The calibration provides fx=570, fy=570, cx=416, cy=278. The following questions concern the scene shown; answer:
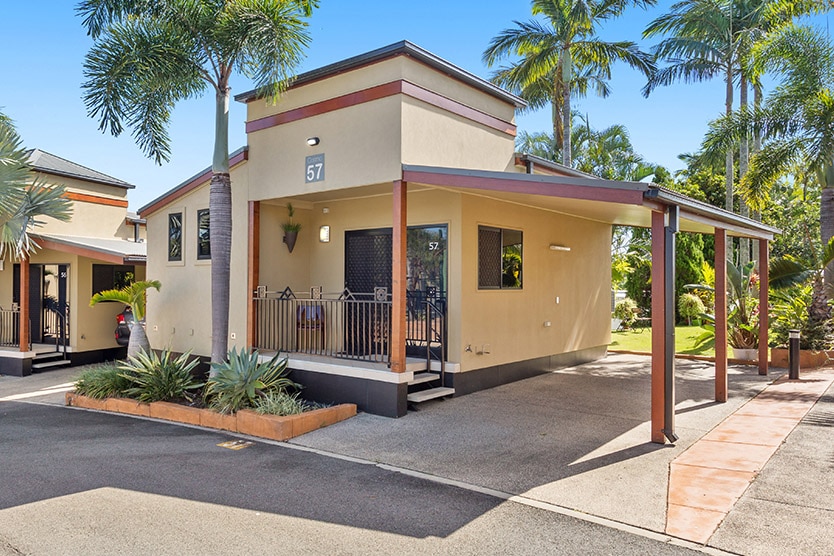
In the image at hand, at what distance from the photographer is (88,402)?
9.32 meters

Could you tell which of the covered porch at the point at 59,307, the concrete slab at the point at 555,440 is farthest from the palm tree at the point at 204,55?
the covered porch at the point at 59,307

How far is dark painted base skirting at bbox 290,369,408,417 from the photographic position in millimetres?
7824

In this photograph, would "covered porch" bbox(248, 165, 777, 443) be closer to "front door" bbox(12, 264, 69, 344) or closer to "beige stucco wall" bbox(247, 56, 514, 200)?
"beige stucco wall" bbox(247, 56, 514, 200)

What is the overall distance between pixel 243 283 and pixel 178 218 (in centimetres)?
267

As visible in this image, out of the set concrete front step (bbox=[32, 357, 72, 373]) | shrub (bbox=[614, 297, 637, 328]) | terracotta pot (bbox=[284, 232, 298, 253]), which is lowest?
concrete front step (bbox=[32, 357, 72, 373])

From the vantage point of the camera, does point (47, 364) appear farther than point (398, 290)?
Yes

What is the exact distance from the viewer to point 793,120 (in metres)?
12.3

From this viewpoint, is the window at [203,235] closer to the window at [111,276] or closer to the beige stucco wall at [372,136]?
the beige stucco wall at [372,136]

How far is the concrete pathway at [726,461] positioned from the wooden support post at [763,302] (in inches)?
68.5

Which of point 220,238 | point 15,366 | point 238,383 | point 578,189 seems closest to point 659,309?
point 578,189

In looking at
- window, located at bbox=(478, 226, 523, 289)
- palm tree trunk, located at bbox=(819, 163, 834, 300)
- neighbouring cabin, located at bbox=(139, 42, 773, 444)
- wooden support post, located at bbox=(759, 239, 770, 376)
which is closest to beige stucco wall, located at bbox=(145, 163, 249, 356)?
neighbouring cabin, located at bbox=(139, 42, 773, 444)

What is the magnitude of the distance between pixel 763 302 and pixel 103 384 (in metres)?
11.9

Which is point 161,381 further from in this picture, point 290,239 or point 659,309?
point 659,309

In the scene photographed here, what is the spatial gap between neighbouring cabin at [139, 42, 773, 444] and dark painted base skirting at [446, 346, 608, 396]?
0.12 ft
